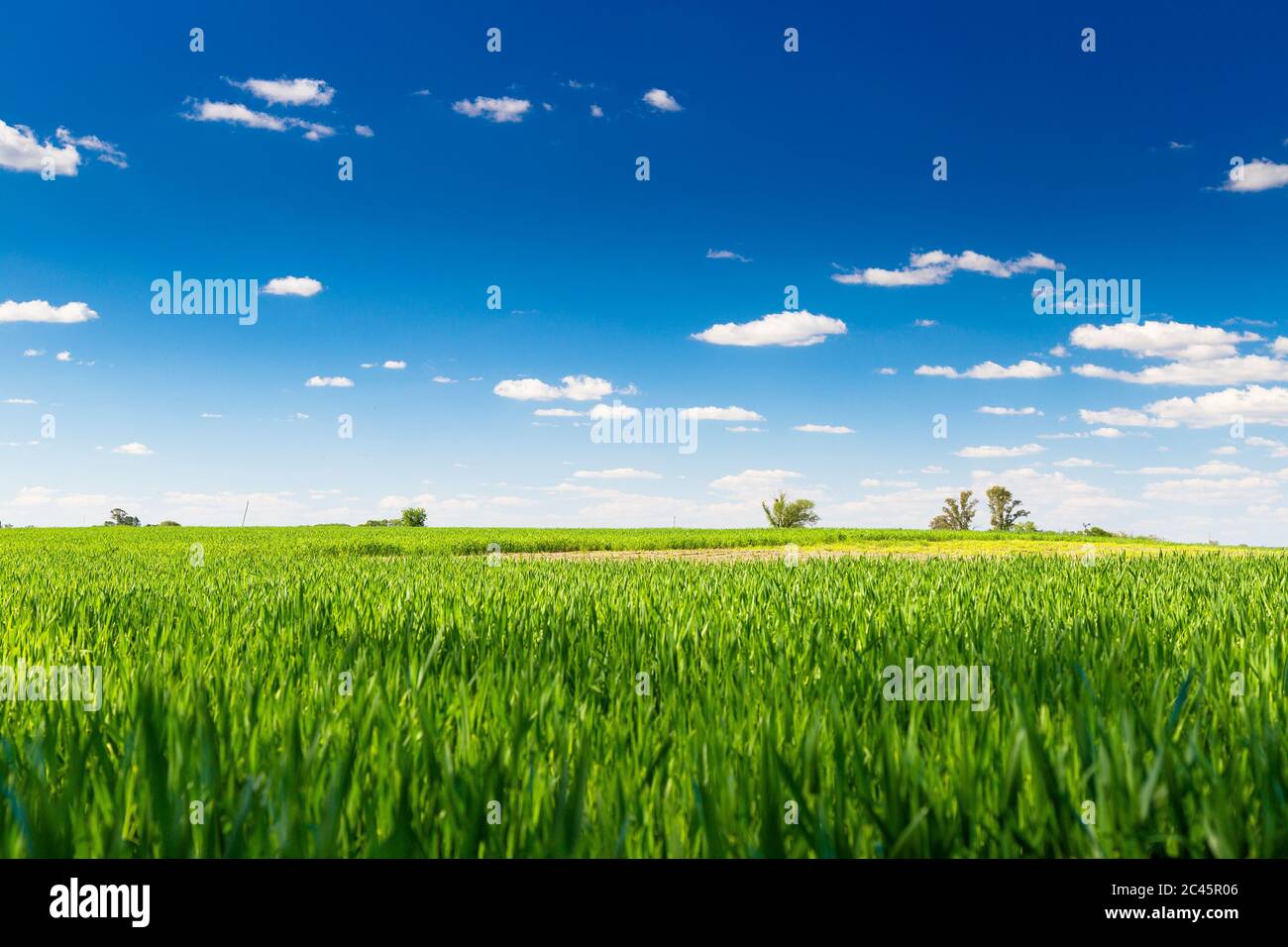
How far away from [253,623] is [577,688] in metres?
2.67

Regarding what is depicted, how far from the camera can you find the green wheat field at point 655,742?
1594mm

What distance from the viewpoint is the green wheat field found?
159 cm

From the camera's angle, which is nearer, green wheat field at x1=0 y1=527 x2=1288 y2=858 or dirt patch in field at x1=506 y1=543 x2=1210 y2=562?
green wheat field at x1=0 y1=527 x2=1288 y2=858

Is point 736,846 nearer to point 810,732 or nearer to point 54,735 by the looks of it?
point 810,732

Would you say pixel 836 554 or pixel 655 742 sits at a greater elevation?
pixel 655 742

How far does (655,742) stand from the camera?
7.02 ft

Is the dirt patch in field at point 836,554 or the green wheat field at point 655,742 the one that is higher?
the green wheat field at point 655,742

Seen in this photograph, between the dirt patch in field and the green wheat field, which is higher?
the green wheat field

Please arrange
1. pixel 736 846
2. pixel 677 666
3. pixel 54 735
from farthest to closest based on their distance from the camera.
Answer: pixel 677 666 → pixel 54 735 → pixel 736 846

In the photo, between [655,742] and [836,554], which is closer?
[655,742]

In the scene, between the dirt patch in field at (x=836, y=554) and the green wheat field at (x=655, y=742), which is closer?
the green wheat field at (x=655, y=742)
